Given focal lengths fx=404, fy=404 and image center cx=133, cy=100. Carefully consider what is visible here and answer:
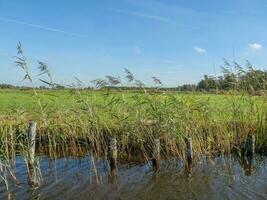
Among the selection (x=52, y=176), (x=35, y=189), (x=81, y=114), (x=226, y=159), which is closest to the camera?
(x=35, y=189)

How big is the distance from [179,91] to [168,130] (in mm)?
2308

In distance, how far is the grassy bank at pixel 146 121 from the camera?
37.0ft

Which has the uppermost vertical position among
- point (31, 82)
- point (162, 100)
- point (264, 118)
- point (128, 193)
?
point (31, 82)

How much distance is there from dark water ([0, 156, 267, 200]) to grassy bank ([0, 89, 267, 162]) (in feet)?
1.77

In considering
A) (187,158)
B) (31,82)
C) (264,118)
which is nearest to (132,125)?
(187,158)

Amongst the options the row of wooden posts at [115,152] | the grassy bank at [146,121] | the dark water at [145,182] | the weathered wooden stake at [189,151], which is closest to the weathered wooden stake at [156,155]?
the row of wooden posts at [115,152]

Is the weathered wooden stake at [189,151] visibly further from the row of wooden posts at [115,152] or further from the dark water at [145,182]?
the dark water at [145,182]

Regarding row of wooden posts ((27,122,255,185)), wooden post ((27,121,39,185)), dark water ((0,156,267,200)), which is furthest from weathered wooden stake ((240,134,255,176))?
wooden post ((27,121,39,185))

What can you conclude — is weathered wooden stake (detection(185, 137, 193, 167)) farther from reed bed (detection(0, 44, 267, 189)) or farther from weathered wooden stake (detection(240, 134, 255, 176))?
weathered wooden stake (detection(240, 134, 255, 176))

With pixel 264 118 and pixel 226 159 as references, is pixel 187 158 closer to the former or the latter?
pixel 226 159

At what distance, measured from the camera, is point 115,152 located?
36.6ft

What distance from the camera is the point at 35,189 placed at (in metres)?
9.44

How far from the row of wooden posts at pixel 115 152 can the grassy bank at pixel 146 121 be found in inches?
8.5

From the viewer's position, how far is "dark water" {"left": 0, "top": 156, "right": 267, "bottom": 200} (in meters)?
9.32
